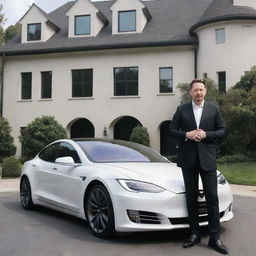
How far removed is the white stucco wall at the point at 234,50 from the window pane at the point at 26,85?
1149 cm

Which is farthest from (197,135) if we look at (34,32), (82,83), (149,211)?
(34,32)

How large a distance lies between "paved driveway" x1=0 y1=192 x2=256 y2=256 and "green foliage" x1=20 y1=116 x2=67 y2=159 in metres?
15.0

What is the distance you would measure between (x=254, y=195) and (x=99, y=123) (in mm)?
15363

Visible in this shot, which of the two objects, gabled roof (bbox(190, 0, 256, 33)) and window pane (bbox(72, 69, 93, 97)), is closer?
gabled roof (bbox(190, 0, 256, 33))

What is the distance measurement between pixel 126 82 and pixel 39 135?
6.24 meters

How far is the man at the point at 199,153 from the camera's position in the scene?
489 centimetres

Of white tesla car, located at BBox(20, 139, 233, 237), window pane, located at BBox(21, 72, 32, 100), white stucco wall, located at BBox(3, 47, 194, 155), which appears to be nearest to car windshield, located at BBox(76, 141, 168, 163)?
white tesla car, located at BBox(20, 139, 233, 237)

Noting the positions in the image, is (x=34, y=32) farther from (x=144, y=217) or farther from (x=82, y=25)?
(x=144, y=217)

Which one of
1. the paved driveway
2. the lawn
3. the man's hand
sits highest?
the man's hand

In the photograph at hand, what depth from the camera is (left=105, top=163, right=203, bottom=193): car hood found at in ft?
17.0

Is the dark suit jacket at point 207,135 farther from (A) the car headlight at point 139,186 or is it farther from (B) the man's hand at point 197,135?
(A) the car headlight at point 139,186

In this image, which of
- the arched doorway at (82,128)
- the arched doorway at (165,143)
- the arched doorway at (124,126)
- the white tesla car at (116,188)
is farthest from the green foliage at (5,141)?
the white tesla car at (116,188)

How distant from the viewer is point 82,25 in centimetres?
2611

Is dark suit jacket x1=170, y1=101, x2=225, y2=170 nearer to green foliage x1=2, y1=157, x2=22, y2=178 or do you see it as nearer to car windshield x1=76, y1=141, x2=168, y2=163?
car windshield x1=76, y1=141, x2=168, y2=163
